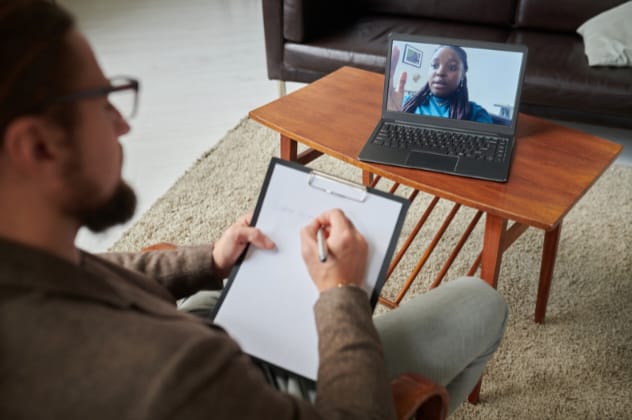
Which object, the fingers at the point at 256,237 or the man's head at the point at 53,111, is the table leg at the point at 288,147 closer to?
the fingers at the point at 256,237

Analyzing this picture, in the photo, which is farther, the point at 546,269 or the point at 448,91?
the point at 546,269

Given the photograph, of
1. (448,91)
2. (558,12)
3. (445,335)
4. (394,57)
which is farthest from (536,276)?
(558,12)

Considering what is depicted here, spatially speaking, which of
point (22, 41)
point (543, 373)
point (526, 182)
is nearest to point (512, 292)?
point (543, 373)

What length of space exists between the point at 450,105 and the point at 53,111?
1.04m

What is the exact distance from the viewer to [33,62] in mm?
509

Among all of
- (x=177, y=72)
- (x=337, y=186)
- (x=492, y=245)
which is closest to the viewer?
(x=337, y=186)

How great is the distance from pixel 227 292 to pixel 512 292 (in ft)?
3.36

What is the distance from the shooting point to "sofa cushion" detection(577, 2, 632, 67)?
2137 mm

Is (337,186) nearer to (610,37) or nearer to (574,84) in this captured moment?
(574,84)

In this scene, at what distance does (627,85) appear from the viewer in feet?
6.81

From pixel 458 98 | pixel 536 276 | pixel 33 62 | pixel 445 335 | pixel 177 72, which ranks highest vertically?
pixel 33 62

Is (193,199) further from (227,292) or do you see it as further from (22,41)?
(22,41)

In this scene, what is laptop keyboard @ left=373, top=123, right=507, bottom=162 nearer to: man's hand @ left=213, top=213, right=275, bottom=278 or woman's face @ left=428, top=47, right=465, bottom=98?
woman's face @ left=428, top=47, right=465, bottom=98

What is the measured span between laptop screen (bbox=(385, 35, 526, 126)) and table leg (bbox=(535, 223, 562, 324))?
0.32 meters
